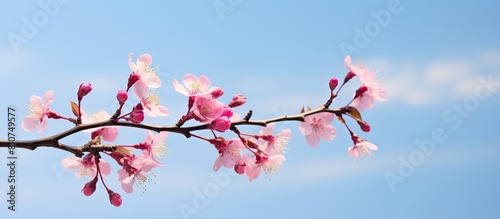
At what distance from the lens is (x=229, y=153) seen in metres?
2.12

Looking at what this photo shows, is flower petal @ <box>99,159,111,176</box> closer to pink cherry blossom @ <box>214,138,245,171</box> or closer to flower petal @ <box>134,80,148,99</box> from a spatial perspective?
flower petal @ <box>134,80,148,99</box>

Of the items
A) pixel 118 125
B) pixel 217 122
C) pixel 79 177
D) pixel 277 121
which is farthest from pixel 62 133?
pixel 277 121

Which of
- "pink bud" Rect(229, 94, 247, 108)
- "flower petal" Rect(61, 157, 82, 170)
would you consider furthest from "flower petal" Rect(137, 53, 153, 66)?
"flower petal" Rect(61, 157, 82, 170)

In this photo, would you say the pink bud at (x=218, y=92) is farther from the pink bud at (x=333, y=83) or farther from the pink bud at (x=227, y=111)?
the pink bud at (x=333, y=83)

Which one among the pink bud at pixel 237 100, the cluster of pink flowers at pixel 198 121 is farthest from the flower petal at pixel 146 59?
the pink bud at pixel 237 100

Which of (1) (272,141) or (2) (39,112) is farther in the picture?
(1) (272,141)

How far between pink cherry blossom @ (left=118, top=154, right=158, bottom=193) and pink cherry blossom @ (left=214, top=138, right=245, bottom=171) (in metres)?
0.25

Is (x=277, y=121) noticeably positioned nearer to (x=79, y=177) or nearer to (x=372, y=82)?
(x=372, y=82)

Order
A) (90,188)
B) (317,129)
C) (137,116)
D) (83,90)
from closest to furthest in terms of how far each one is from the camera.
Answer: (137,116), (83,90), (90,188), (317,129)

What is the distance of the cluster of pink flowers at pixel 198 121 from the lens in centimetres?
201

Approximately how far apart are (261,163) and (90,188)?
2.24 ft

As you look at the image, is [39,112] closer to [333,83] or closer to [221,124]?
[221,124]

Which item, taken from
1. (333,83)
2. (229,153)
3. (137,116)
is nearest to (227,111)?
(229,153)

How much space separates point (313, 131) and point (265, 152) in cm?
22
